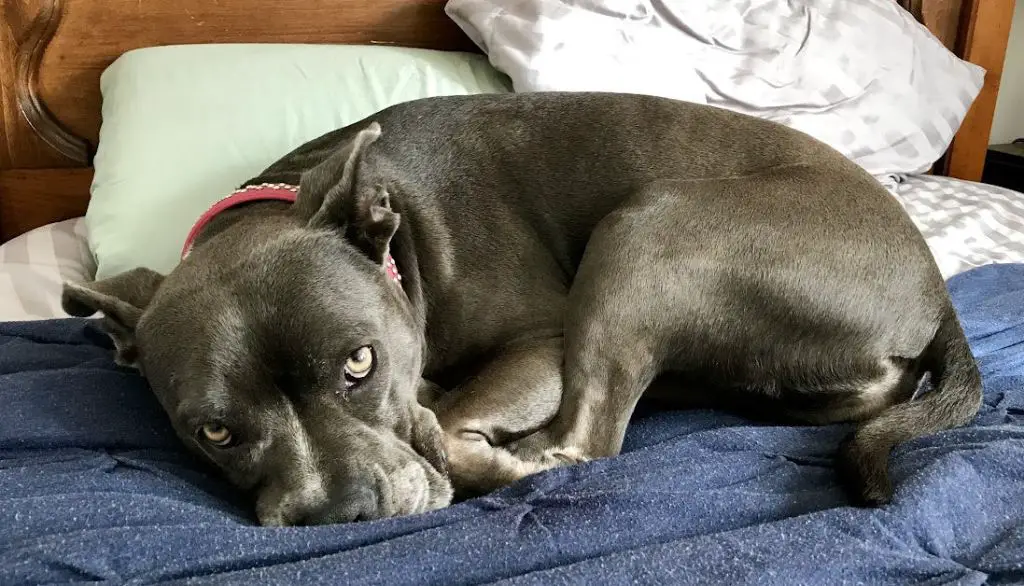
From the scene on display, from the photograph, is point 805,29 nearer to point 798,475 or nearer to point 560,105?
point 560,105

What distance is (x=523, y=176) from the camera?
1991 mm

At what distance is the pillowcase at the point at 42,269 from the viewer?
214cm

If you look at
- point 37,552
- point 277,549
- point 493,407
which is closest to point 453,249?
point 493,407

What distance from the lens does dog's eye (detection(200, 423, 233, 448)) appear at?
136cm

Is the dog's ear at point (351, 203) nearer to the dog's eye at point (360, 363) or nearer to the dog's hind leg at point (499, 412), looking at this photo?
the dog's eye at point (360, 363)

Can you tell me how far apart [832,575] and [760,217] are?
857 millimetres

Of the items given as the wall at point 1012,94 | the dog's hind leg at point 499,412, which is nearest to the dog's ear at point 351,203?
the dog's hind leg at point 499,412

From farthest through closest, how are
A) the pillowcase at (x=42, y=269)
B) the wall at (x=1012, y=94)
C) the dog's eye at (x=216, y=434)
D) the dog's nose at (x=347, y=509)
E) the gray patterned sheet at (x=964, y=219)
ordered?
the wall at (x=1012, y=94), the gray patterned sheet at (x=964, y=219), the pillowcase at (x=42, y=269), the dog's eye at (x=216, y=434), the dog's nose at (x=347, y=509)

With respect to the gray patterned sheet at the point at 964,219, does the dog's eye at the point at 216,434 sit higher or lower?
higher

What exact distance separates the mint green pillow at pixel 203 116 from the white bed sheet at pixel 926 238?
0.61 ft

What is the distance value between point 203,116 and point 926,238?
2.31 meters

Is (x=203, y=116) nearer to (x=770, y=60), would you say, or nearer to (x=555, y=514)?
(x=555, y=514)

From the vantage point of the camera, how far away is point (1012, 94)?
4355 mm

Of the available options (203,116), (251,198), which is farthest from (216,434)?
(203,116)
